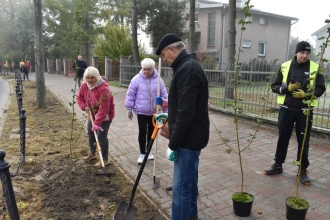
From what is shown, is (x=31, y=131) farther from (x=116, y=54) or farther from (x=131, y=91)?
(x=116, y=54)

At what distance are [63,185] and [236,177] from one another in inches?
102

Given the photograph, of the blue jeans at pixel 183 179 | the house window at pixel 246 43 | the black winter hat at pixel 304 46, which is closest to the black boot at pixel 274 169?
the black winter hat at pixel 304 46

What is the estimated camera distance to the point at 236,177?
4.34 meters

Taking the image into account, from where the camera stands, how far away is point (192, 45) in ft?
40.5

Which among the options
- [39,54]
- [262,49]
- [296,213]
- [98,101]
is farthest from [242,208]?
[262,49]

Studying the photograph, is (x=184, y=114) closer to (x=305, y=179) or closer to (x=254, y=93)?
(x=305, y=179)

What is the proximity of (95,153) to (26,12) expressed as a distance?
38.6 metres

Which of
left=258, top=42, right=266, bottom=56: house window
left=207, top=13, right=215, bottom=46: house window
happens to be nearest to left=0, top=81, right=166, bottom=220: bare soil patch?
left=207, top=13, right=215, bottom=46: house window

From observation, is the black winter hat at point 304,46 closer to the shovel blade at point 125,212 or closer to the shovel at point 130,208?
the shovel at point 130,208

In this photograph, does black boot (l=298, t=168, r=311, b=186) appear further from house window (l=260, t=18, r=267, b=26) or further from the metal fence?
house window (l=260, t=18, r=267, b=26)

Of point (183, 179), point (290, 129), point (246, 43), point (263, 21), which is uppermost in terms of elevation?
point (263, 21)

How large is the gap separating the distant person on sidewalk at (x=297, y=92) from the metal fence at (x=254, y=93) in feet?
2.85

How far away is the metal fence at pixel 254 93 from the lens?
6078 millimetres

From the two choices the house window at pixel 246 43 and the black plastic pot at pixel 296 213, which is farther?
the house window at pixel 246 43
